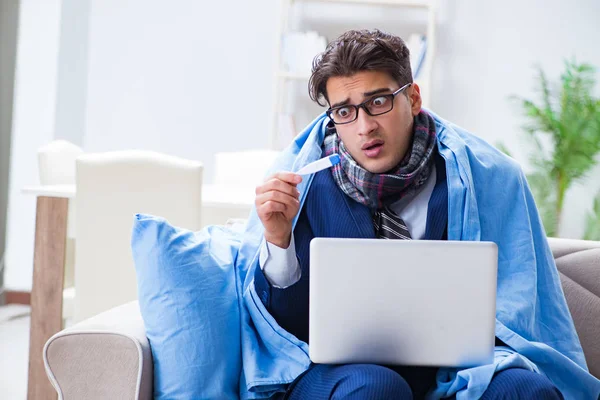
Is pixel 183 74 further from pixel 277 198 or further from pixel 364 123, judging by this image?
pixel 277 198

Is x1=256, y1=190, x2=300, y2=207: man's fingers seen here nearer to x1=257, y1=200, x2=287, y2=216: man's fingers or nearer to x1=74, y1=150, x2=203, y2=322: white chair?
x1=257, y1=200, x2=287, y2=216: man's fingers

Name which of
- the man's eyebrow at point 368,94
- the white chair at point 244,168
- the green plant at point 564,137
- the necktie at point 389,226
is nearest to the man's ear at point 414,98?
the man's eyebrow at point 368,94

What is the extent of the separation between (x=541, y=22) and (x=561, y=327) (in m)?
3.19

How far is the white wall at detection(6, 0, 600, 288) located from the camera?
4.23 metres

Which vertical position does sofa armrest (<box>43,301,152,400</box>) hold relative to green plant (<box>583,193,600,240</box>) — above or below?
below

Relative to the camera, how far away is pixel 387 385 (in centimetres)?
121

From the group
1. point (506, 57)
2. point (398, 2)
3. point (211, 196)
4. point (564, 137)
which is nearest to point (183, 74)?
point (398, 2)

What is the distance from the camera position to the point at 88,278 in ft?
7.38

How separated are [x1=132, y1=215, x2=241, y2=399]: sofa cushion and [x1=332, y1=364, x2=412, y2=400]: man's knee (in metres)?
0.26

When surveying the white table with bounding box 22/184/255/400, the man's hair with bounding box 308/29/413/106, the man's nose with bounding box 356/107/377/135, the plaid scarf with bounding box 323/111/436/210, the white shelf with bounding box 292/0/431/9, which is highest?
the white shelf with bounding box 292/0/431/9

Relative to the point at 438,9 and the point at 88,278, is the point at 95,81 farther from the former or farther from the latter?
the point at 88,278

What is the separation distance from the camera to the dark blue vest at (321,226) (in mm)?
1504

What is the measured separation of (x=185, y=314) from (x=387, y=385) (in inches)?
15.5

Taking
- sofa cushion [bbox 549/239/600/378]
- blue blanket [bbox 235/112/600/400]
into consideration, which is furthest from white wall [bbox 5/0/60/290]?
sofa cushion [bbox 549/239/600/378]
